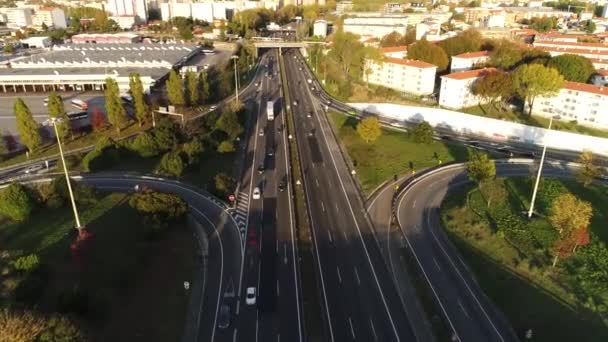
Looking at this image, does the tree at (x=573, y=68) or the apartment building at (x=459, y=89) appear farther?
the apartment building at (x=459, y=89)

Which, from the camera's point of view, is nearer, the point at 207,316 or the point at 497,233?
the point at 207,316

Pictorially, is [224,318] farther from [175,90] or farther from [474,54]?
[474,54]

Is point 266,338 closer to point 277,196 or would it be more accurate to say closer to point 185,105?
point 277,196

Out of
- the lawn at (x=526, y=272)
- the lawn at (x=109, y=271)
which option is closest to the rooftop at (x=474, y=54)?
the lawn at (x=526, y=272)

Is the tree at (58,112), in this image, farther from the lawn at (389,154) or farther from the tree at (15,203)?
the lawn at (389,154)

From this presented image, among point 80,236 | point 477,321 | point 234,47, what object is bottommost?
point 477,321

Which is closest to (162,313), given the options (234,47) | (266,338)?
(266,338)

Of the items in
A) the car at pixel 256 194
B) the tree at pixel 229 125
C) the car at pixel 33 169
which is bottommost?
the car at pixel 256 194
